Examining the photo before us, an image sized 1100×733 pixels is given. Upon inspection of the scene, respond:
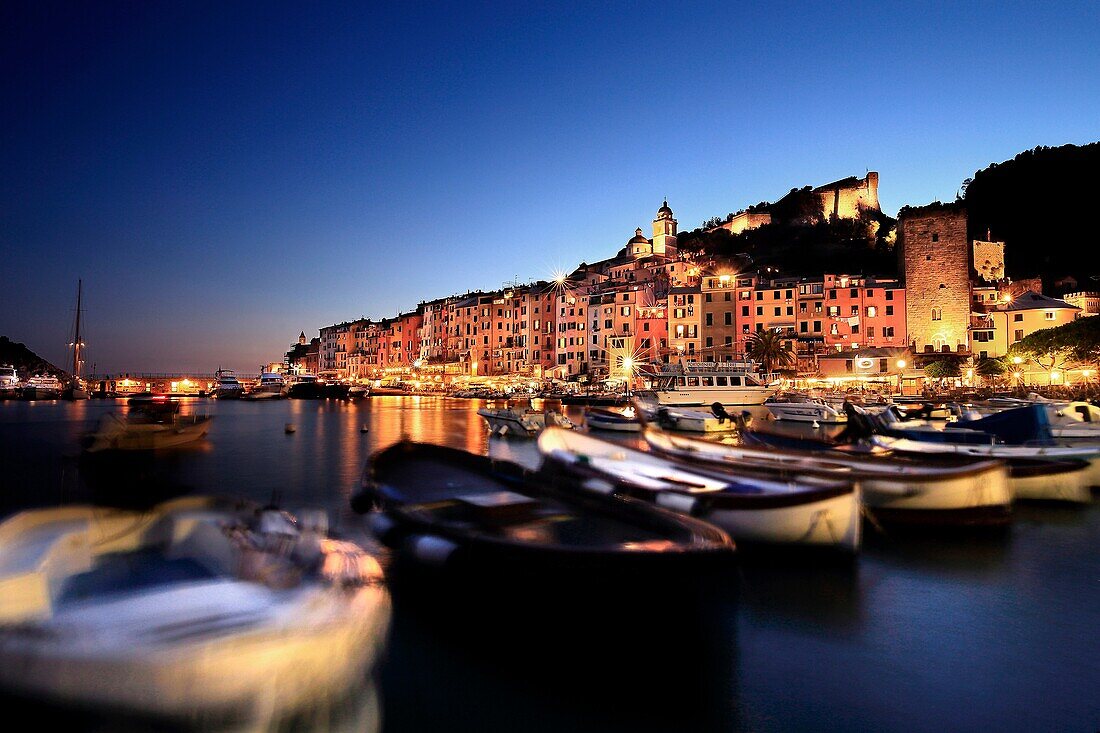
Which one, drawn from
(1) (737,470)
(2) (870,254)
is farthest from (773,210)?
(1) (737,470)

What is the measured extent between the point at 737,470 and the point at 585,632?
19.2 feet

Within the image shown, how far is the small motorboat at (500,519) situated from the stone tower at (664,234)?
271 ft

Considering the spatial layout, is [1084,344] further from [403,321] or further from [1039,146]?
[403,321]

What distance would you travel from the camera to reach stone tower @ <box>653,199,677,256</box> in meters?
89.6

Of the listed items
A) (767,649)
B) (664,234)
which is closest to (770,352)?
(664,234)

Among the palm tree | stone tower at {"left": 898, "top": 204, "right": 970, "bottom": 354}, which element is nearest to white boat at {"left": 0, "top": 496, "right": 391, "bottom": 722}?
the palm tree

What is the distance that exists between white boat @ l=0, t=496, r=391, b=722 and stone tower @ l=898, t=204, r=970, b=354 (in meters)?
63.8

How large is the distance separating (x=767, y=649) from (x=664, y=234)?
8735 cm

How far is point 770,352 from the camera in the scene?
5547 centimetres

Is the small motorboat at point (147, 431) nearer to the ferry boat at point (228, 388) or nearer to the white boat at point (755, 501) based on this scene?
the white boat at point (755, 501)

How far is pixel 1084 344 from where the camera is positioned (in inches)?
1651

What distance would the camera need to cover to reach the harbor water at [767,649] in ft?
17.8

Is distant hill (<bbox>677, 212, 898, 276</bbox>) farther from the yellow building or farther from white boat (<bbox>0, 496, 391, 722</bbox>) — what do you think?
white boat (<bbox>0, 496, 391, 722</bbox>)

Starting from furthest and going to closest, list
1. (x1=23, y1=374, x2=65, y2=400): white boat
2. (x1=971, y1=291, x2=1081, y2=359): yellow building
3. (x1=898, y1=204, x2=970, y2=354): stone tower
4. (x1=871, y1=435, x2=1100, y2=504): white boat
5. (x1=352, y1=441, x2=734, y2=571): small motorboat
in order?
(x1=23, y1=374, x2=65, y2=400): white boat < (x1=898, y1=204, x2=970, y2=354): stone tower < (x1=971, y1=291, x2=1081, y2=359): yellow building < (x1=871, y1=435, x2=1100, y2=504): white boat < (x1=352, y1=441, x2=734, y2=571): small motorboat
